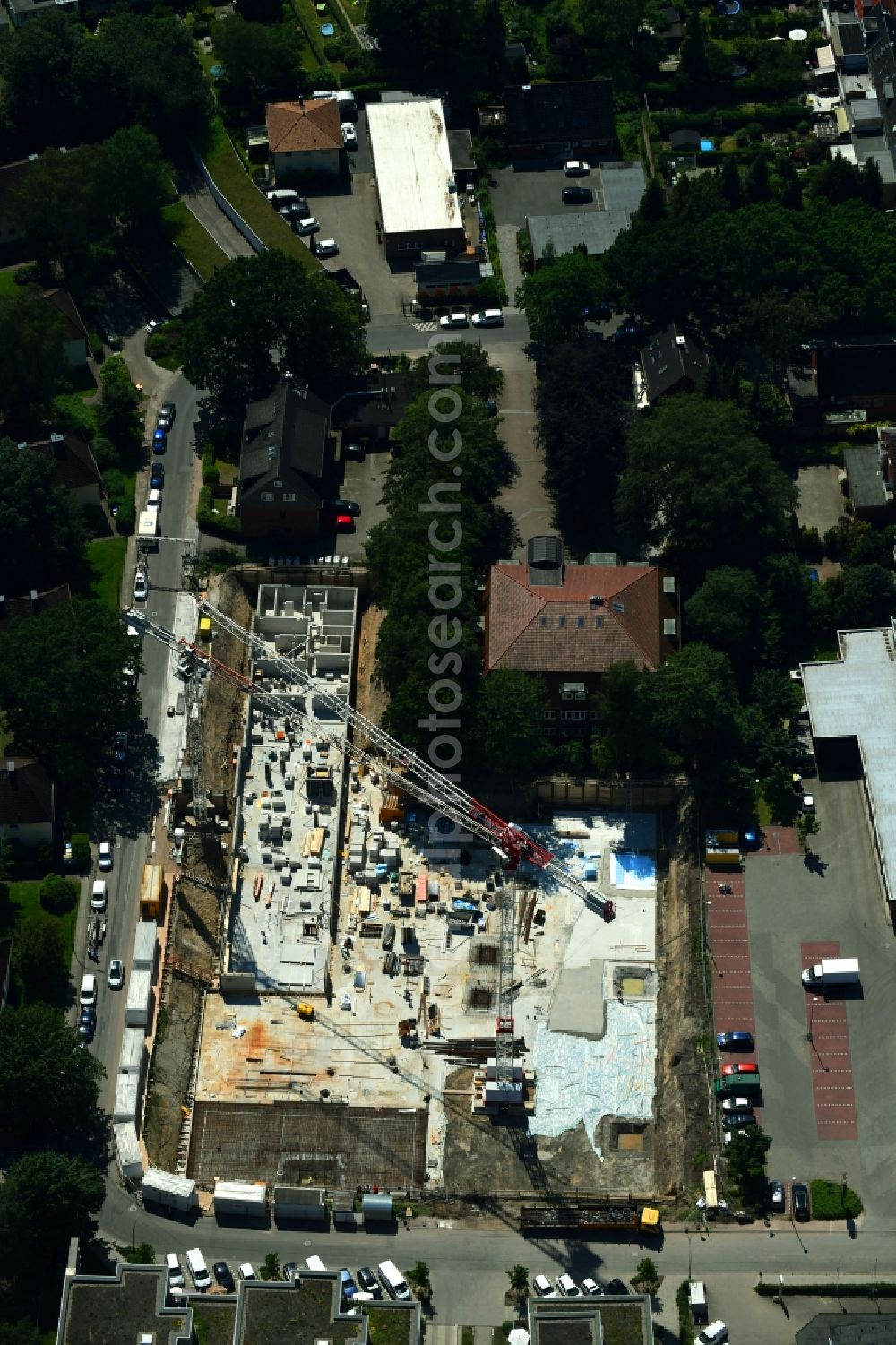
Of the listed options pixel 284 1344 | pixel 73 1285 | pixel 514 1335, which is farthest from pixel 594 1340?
pixel 73 1285

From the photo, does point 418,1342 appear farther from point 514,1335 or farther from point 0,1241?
point 0,1241

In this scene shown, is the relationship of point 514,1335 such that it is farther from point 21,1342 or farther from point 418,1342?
point 21,1342

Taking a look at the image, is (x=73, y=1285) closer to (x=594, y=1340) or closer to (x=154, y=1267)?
(x=154, y=1267)

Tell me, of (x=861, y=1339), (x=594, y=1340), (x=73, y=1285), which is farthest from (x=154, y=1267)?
(x=861, y=1339)

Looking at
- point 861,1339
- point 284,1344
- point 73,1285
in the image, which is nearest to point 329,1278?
point 284,1344
